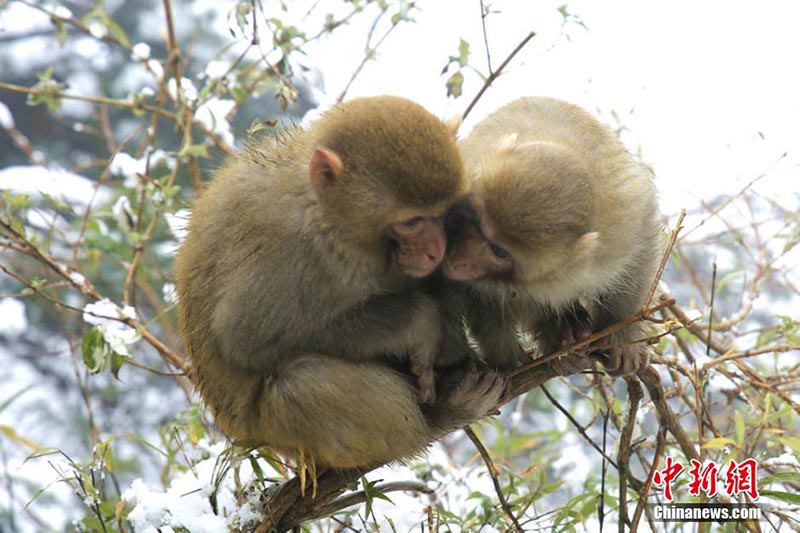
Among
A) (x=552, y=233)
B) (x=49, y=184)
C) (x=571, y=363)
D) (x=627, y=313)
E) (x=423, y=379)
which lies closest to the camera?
(x=552, y=233)

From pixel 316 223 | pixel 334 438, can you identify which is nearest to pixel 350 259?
pixel 316 223

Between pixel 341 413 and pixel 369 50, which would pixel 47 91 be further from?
pixel 341 413

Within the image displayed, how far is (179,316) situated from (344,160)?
92 cm

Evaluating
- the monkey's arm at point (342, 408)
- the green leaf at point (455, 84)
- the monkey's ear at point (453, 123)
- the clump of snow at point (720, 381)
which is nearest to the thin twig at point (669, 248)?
the monkey's arm at point (342, 408)

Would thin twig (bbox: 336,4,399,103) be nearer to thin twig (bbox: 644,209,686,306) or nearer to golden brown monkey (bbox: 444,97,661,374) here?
golden brown monkey (bbox: 444,97,661,374)

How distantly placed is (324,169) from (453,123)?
48 cm

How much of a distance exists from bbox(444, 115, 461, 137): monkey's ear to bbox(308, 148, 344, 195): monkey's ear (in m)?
0.38

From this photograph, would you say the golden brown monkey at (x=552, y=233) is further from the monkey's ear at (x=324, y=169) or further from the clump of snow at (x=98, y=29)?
the clump of snow at (x=98, y=29)

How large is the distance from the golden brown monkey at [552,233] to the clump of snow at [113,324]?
3.97 feet

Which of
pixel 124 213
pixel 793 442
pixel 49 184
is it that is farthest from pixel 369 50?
pixel 793 442

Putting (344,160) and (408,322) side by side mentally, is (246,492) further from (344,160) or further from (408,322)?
(344,160)

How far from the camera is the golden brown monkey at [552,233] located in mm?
2793

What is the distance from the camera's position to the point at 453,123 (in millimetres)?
3082

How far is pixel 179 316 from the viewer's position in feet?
11.0
